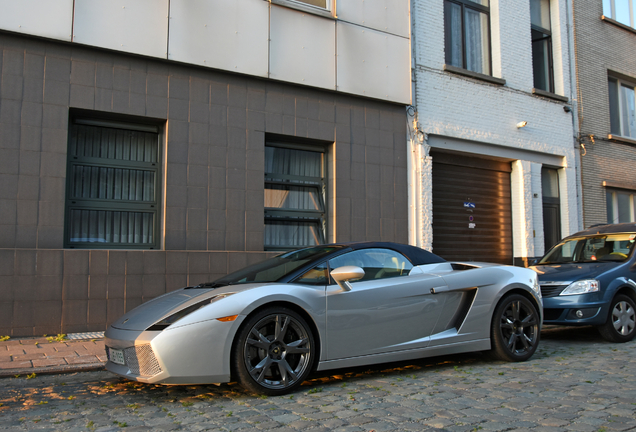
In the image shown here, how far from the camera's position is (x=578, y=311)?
701 cm

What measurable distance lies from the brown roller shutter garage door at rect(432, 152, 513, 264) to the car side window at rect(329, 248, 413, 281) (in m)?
6.39

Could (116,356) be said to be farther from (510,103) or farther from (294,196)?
(510,103)

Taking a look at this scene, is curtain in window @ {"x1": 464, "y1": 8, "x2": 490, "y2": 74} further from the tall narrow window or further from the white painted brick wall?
the tall narrow window

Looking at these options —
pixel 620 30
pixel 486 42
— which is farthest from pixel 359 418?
pixel 620 30

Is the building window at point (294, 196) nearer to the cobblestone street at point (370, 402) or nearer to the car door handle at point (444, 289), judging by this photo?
the cobblestone street at point (370, 402)

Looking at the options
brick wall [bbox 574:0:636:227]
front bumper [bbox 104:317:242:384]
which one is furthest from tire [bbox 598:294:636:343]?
brick wall [bbox 574:0:636:227]

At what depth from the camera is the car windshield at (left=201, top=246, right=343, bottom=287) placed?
4.93 metres

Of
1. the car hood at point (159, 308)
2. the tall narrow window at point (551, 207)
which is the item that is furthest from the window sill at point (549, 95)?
the car hood at point (159, 308)

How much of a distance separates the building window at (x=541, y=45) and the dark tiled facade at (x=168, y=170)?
5.91 metres

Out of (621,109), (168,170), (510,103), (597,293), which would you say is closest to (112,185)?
(168,170)

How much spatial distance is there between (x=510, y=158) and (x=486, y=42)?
9.35 feet

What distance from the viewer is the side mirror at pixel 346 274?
15.1ft

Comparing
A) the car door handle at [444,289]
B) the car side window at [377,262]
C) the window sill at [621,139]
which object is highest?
the window sill at [621,139]

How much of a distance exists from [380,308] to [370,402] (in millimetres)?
933
